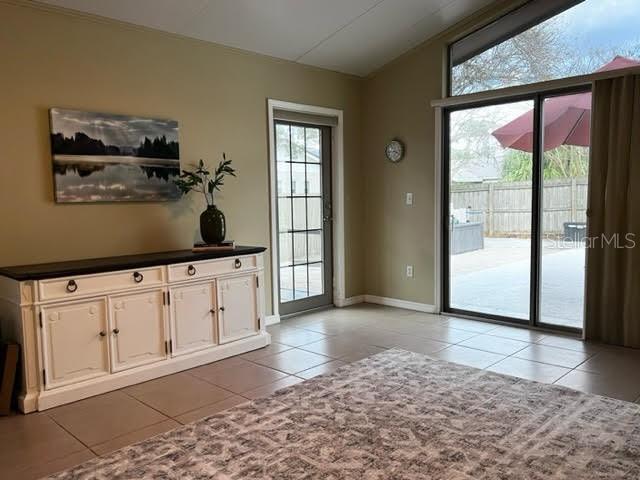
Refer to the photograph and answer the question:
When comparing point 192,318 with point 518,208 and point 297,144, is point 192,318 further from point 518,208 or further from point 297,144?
point 518,208

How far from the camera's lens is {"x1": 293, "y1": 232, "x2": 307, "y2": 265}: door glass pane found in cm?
531

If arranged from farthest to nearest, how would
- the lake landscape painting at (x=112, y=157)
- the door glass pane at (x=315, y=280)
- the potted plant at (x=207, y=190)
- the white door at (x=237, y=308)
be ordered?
the door glass pane at (x=315, y=280) → the potted plant at (x=207, y=190) → the white door at (x=237, y=308) → the lake landscape painting at (x=112, y=157)

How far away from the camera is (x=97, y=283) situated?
3.25m

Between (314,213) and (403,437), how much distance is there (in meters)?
3.20

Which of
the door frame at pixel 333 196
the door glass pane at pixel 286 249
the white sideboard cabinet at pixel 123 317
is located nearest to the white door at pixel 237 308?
the white sideboard cabinet at pixel 123 317

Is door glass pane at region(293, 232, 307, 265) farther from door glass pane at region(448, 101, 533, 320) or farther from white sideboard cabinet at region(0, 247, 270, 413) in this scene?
door glass pane at region(448, 101, 533, 320)

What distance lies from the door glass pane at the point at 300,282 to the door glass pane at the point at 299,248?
2.9 inches

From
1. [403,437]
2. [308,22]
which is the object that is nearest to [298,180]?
[308,22]

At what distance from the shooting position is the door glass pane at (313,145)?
211 inches

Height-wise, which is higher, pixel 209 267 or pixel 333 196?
pixel 333 196

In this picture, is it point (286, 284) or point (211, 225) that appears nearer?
point (211, 225)

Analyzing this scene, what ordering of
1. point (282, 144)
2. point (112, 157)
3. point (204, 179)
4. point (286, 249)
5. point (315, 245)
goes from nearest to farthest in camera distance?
point (112, 157) → point (204, 179) → point (282, 144) → point (286, 249) → point (315, 245)

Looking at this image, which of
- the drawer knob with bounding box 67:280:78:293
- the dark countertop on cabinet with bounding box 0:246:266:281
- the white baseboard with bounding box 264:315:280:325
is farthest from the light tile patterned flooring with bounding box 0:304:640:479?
the dark countertop on cabinet with bounding box 0:246:266:281

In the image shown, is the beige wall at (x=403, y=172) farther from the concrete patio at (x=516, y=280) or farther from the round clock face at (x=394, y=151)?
the concrete patio at (x=516, y=280)
